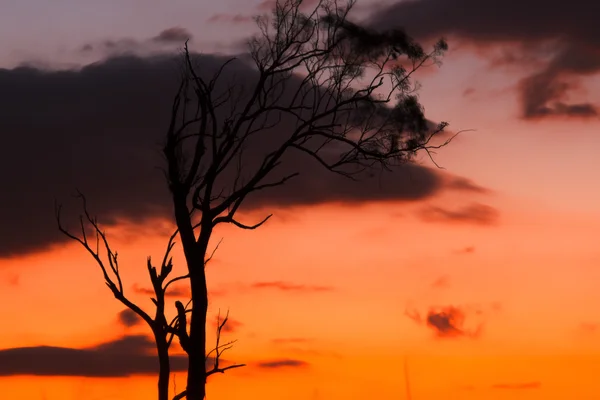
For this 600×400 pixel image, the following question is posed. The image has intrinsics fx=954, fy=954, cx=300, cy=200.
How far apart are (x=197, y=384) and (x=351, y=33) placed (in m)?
9.17

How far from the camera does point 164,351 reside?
2086 centimetres

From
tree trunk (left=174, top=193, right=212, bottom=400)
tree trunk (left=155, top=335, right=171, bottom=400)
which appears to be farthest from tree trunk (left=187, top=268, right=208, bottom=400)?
tree trunk (left=155, top=335, right=171, bottom=400)

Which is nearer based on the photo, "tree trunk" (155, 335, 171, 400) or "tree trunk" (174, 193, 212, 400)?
"tree trunk" (174, 193, 212, 400)

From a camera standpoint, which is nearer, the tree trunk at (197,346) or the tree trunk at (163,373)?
the tree trunk at (197,346)

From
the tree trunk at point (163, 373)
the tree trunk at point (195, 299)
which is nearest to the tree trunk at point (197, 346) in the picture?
the tree trunk at point (195, 299)

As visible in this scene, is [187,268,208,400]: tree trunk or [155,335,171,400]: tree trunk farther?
[155,335,171,400]: tree trunk

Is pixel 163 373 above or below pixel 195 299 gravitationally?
below

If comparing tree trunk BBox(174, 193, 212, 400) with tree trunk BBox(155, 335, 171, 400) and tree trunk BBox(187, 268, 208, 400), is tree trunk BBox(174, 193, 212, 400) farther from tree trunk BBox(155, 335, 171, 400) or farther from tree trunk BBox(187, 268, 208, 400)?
tree trunk BBox(155, 335, 171, 400)

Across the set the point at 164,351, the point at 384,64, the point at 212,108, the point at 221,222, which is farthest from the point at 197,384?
the point at 384,64

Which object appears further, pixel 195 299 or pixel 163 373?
pixel 163 373

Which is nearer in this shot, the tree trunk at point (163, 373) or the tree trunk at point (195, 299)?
the tree trunk at point (195, 299)

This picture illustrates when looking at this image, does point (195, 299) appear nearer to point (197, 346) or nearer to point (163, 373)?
point (197, 346)

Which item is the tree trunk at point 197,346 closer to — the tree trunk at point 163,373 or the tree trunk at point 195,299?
the tree trunk at point 195,299

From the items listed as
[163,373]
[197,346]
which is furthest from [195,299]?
[163,373]
